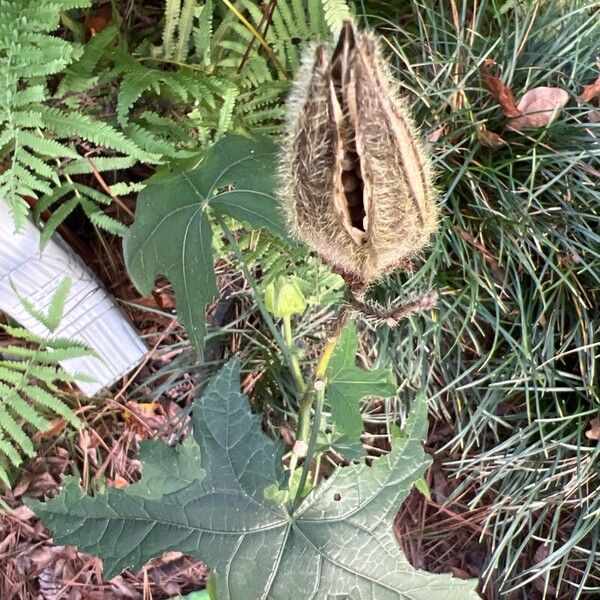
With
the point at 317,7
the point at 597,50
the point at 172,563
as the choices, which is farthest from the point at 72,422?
the point at 597,50

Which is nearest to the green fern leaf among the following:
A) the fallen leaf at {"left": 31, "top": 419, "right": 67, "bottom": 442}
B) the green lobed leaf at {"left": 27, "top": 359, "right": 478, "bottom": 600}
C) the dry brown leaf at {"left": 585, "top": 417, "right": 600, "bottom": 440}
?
the green lobed leaf at {"left": 27, "top": 359, "right": 478, "bottom": 600}

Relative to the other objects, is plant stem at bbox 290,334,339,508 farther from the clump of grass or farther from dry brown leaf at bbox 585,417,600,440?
dry brown leaf at bbox 585,417,600,440

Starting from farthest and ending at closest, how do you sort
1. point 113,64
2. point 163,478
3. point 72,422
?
point 72,422
point 113,64
point 163,478

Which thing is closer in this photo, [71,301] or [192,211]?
[192,211]

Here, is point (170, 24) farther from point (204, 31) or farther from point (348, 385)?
point (348, 385)

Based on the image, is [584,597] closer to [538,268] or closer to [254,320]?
[538,268]

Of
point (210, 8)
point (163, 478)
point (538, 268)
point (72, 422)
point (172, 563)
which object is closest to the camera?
point (163, 478)

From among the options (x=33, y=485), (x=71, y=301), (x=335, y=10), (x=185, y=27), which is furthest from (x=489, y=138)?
(x=33, y=485)
